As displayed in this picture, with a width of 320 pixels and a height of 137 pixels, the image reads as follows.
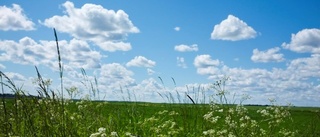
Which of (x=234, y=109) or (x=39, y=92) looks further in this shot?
(x=234, y=109)

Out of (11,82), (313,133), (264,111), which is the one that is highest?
(11,82)

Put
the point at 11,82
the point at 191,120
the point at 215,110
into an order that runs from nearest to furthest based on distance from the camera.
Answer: the point at 11,82 → the point at 215,110 → the point at 191,120

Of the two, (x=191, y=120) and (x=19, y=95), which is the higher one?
(x=19, y=95)

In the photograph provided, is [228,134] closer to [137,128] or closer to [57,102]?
[137,128]

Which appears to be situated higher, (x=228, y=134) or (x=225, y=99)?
(x=225, y=99)

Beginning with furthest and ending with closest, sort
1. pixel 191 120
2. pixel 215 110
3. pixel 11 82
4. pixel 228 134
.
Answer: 1. pixel 191 120
2. pixel 215 110
3. pixel 228 134
4. pixel 11 82

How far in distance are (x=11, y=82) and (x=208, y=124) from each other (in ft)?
12.8

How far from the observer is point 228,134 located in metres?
6.14

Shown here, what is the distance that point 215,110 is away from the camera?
681 centimetres

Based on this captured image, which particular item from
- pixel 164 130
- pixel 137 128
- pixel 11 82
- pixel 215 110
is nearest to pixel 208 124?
pixel 215 110

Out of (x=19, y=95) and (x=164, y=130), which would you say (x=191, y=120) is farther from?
(x=19, y=95)

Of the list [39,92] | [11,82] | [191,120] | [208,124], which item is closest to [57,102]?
[39,92]

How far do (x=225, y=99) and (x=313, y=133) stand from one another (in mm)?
2496

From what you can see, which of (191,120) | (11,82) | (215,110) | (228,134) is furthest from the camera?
(191,120)
